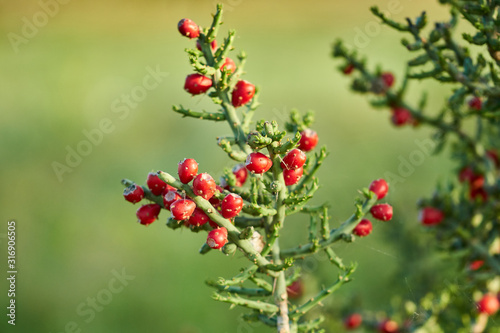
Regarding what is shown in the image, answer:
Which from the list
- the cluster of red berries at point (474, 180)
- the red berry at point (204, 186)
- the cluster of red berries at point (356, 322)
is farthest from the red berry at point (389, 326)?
the red berry at point (204, 186)

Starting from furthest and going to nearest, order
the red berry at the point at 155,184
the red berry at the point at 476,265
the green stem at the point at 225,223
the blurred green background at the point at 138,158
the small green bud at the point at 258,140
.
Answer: the blurred green background at the point at 138,158 → the red berry at the point at 476,265 → the red berry at the point at 155,184 → the green stem at the point at 225,223 → the small green bud at the point at 258,140

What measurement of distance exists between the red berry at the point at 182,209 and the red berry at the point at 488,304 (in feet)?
4.78

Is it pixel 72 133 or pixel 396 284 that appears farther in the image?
pixel 72 133

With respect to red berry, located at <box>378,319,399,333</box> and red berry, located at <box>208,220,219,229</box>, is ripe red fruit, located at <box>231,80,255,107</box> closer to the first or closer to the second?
red berry, located at <box>208,220,219,229</box>

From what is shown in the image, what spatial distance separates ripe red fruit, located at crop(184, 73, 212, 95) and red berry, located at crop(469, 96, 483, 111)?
945 millimetres

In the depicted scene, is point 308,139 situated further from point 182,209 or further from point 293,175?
point 182,209

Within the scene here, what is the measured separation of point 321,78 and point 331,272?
165 inches

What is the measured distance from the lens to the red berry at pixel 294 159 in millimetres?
1128

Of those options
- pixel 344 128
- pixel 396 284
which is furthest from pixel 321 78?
pixel 396 284

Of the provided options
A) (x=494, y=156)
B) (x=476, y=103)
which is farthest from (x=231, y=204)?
(x=494, y=156)

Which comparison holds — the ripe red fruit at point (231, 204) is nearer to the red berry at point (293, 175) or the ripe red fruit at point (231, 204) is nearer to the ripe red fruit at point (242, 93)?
the red berry at point (293, 175)

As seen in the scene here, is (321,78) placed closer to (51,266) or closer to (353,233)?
(51,266)

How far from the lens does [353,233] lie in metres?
1.34

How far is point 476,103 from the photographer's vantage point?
182cm
